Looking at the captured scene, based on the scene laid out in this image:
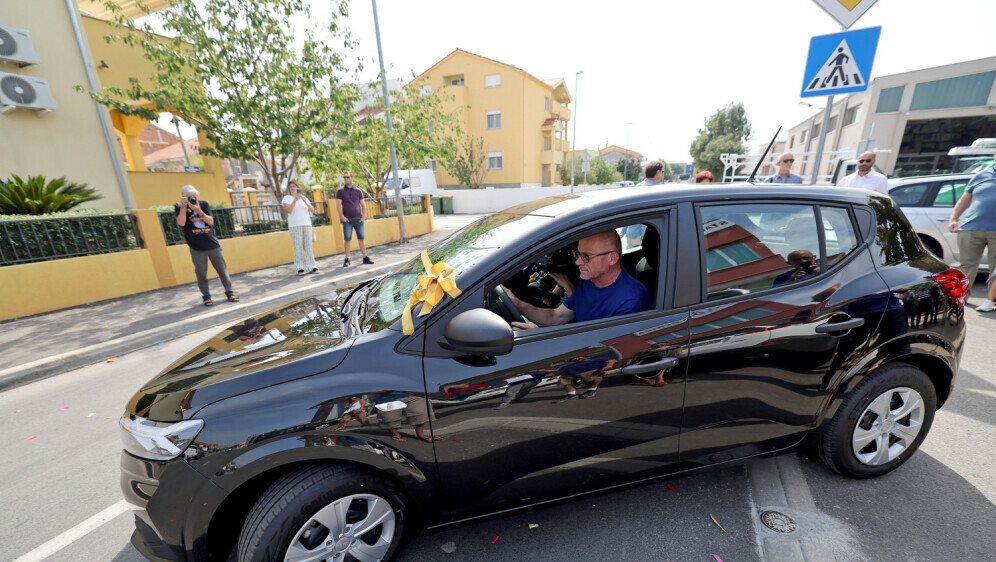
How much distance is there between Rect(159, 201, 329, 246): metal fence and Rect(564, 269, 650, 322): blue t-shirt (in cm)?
774

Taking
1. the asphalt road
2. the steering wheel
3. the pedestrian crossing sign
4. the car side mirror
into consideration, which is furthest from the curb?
the pedestrian crossing sign

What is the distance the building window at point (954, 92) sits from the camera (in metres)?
21.1

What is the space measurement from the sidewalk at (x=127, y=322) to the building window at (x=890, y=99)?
30.3m

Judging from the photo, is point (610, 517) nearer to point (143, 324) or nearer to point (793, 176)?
point (143, 324)

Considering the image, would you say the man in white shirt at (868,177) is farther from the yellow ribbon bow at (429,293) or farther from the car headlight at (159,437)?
the car headlight at (159,437)

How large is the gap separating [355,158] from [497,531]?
12.0 m

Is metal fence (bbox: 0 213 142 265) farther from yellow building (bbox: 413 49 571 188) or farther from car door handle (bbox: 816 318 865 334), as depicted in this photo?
yellow building (bbox: 413 49 571 188)

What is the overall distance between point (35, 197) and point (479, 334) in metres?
8.94

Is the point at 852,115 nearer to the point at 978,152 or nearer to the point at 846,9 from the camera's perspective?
the point at 978,152

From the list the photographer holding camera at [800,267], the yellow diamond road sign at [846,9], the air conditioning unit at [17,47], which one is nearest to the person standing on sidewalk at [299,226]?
the air conditioning unit at [17,47]

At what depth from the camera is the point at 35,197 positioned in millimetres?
6289

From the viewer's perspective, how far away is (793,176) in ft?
20.8

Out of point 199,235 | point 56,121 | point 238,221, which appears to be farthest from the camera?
point 56,121

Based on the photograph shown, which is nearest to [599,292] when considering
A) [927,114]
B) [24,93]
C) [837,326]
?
[837,326]
